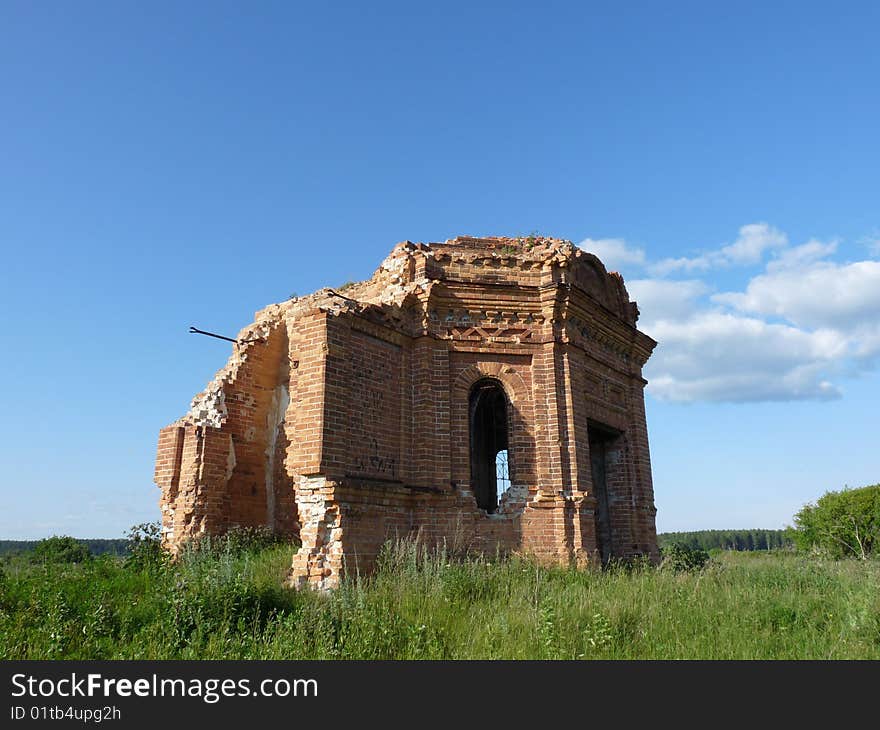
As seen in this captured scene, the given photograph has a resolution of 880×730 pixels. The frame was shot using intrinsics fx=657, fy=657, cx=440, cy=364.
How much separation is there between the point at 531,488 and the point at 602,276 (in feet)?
15.7

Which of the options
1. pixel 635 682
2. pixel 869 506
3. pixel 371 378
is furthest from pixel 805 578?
pixel 869 506

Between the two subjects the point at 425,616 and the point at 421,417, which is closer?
the point at 425,616

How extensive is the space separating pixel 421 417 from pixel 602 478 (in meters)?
4.69

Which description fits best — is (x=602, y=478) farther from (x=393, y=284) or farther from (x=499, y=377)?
(x=393, y=284)

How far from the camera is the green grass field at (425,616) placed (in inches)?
230

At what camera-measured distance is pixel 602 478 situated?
12.8 m

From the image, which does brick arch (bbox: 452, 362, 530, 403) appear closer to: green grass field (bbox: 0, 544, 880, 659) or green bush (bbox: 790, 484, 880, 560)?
green grass field (bbox: 0, 544, 880, 659)

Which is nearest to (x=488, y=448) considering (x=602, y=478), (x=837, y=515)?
(x=602, y=478)

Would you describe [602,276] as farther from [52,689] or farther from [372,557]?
[52,689]

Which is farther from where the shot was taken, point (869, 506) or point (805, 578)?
point (869, 506)

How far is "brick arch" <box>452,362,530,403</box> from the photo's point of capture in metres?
10.4

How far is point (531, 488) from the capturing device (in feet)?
32.9

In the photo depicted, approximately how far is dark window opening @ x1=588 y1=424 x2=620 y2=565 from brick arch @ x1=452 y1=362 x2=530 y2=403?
2.41 meters

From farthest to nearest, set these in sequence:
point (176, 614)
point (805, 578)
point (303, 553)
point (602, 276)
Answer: point (602, 276) → point (805, 578) → point (303, 553) → point (176, 614)
